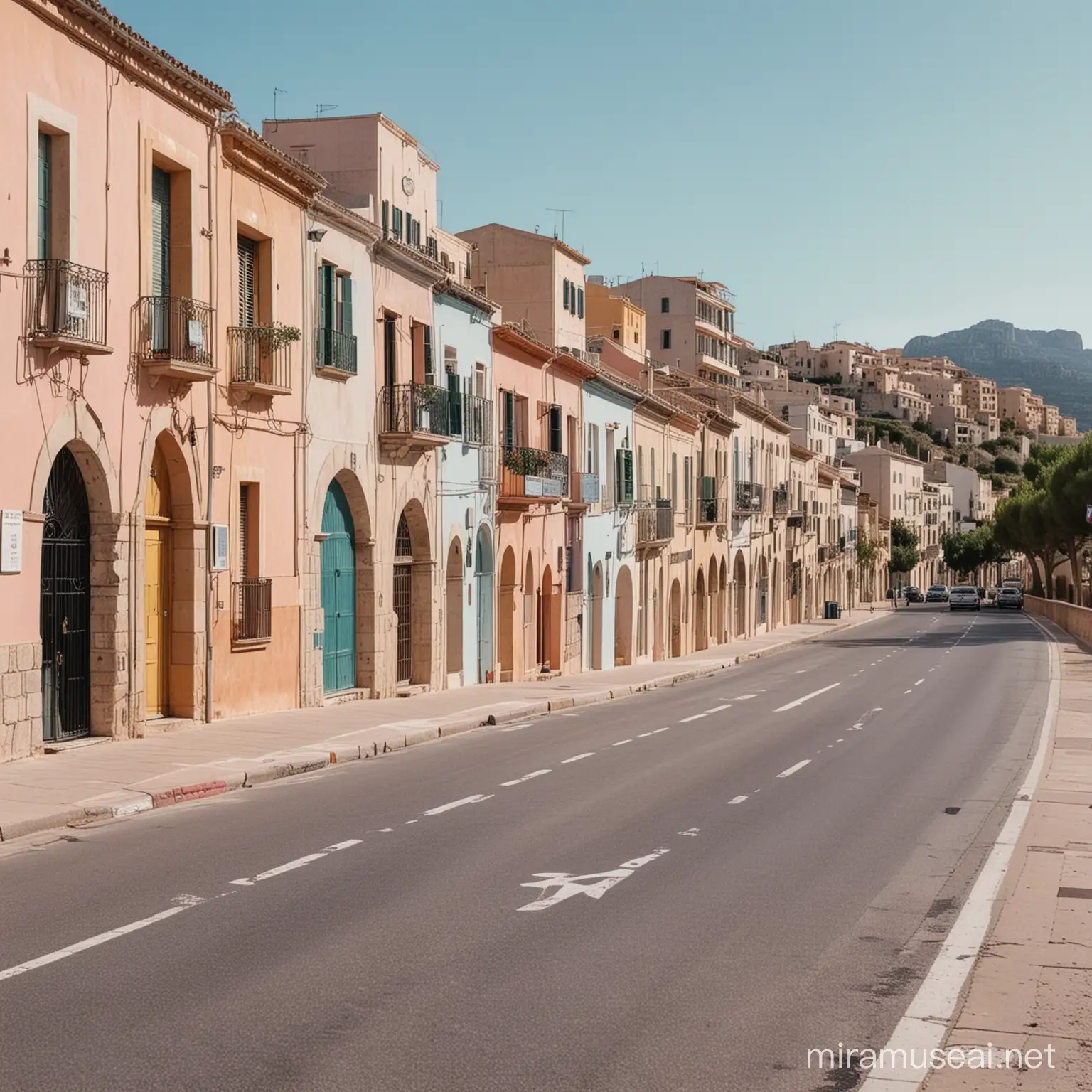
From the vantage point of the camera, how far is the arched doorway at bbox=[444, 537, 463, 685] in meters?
33.6

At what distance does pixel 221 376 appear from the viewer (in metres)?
22.8

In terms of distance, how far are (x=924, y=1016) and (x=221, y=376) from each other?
57.5 feet

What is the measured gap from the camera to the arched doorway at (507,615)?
3788 cm

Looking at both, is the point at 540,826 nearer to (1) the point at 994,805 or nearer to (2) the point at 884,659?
(1) the point at 994,805

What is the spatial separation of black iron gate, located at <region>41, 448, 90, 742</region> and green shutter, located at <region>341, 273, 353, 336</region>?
9.10 m

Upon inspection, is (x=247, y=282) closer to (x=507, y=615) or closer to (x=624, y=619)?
(x=507, y=615)

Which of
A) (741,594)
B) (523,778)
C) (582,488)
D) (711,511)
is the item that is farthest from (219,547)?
(741,594)

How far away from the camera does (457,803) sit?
14984mm

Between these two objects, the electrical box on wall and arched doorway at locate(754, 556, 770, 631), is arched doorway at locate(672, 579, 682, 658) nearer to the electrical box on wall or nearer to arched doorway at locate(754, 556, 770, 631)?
arched doorway at locate(754, 556, 770, 631)

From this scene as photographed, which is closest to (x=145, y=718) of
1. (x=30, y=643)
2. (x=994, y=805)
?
(x=30, y=643)

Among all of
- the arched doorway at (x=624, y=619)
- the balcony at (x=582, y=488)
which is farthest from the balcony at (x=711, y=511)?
the balcony at (x=582, y=488)

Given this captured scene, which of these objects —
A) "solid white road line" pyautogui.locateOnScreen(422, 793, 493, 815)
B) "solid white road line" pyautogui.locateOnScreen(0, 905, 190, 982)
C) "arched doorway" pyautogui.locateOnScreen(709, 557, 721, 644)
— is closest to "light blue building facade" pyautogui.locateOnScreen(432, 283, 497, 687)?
"solid white road line" pyautogui.locateOnScreen(422, 793, 493, 815)

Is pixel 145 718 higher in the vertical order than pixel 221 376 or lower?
lower

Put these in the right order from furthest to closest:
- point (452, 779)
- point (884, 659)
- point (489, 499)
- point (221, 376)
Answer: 1. point (884, 659)
2. point (489, 499)
3. point (221, 376)
4. point (452, 779)
